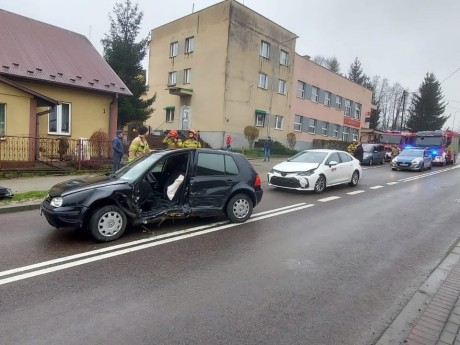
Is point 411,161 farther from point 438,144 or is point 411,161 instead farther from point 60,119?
point 60,119

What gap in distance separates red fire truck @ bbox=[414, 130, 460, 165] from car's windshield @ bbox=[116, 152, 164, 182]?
26.6 metres

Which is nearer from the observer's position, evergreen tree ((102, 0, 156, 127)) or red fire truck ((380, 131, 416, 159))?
evergreen tree ((102, 0, 156, 127))

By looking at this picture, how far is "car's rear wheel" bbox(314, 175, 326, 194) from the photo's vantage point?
469 inches

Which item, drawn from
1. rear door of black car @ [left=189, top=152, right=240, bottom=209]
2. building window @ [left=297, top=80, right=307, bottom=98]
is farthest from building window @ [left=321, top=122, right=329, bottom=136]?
rear door of black car @ [left=189, top=152, right=240, bottom=209]

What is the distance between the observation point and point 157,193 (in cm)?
673

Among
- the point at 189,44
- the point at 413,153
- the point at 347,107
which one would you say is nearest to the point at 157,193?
the point at 413,153

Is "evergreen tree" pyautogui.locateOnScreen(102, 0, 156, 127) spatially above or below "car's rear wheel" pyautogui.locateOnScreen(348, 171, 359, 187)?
above

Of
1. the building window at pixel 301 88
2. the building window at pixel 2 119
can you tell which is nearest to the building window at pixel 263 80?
the building window at pixel 301 88

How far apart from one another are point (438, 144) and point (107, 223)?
29.0 m

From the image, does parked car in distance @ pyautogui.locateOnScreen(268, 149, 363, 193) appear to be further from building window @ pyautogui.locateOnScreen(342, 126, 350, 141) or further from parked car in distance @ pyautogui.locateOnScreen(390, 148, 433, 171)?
building window @ pyautogui.locateOnScreen(342, 126, 350, 141)

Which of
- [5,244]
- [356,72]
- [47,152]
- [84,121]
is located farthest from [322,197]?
[356,72]

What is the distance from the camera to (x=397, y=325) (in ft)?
11.6

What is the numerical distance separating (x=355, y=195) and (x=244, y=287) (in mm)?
8594

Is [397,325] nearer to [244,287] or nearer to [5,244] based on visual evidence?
[244,287]
